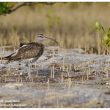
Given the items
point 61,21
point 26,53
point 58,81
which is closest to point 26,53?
point 26,53

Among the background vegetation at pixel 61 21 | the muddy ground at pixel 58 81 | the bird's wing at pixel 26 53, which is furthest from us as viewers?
the background vegetation at pixel 61 21

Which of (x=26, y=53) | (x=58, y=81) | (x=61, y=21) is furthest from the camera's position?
(x=61, y=21)

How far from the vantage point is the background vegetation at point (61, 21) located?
2430 centimetres

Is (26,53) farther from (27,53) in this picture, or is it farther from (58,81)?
(58,81)

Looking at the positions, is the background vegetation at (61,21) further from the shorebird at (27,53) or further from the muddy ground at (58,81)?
the shorebird at (27,53)

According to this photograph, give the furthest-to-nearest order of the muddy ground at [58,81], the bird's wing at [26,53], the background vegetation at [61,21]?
the background vegetation at [61,21] → the bird's wing at [26,53] → the muddy ground at [58,81]

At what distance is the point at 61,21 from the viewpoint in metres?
29.8

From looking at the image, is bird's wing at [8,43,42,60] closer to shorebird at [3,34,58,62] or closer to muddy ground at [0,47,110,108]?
shorebird at [3,34,58,62]

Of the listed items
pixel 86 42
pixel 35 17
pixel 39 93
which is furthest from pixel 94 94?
pixel 35 17

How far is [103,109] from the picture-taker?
35.8 feet

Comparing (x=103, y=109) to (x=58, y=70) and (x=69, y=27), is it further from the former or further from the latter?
(x=69, y=27)

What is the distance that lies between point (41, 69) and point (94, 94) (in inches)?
125

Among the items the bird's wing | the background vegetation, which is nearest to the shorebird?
the bird's wing

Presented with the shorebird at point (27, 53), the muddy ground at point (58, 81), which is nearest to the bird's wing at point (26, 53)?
the shorebird at point (27, 53)
